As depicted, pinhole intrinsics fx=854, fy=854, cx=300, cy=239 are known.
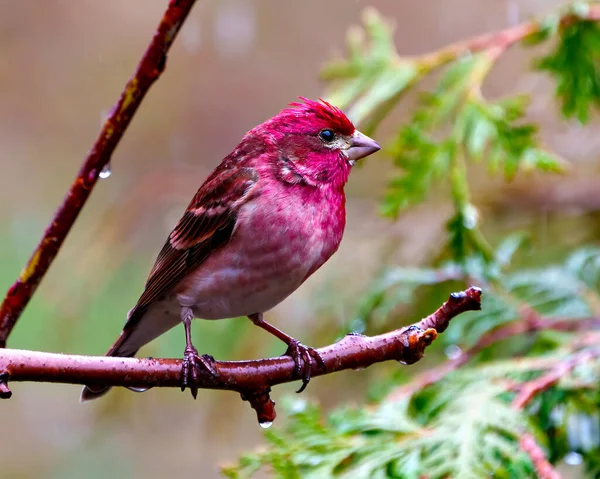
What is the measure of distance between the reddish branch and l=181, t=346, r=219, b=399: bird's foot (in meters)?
0.47

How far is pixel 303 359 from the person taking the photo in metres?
2.44

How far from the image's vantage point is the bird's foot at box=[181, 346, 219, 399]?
2.10 metres

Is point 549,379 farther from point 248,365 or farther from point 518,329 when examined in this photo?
point 248,365

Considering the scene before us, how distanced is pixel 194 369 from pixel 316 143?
0.81 meters

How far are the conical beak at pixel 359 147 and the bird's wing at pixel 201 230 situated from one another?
1.04 ft

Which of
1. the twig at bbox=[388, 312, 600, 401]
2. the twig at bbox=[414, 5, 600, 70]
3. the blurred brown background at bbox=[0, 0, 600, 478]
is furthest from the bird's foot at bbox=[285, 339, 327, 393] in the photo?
the blurred brown background at bbox=[0, 0, 600, 478]

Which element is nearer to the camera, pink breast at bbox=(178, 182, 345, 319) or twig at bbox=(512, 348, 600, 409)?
pink breast at bbox=(178, 182, 345, 319)

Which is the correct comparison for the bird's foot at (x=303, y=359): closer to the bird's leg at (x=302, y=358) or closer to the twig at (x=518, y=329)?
the bird's leg at (x=302, y=358)

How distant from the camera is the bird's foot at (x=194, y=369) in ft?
6.88

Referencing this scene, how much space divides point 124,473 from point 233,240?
511 centimetres

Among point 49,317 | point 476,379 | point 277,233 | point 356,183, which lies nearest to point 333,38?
point 356,183

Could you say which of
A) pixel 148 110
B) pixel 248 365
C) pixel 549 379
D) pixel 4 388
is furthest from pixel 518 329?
pixel 148 110

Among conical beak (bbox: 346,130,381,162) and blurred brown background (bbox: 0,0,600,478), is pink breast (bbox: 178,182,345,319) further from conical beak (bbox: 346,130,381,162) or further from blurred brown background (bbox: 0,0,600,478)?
blurred brown background (bbox: 0,0,600,478)

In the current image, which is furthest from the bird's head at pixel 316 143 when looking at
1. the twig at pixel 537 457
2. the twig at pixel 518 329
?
the twig at pixel 518 329
